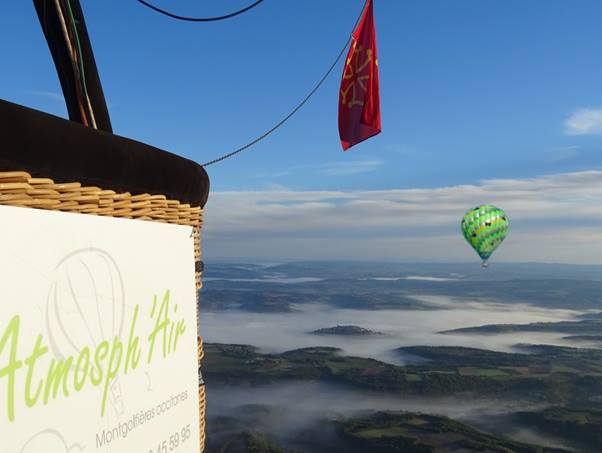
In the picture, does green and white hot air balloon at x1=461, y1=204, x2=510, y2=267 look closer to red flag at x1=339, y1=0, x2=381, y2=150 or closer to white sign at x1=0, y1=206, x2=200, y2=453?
red flag at x1=339, y1=0, x2=381, y2=150

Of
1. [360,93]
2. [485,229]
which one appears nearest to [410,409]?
[485,229]

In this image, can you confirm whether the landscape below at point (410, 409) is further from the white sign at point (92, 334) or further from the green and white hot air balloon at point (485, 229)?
the white sign at point (92, 334)

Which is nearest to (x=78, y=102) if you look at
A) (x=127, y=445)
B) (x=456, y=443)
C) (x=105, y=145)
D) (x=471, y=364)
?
(x=105, y=145)

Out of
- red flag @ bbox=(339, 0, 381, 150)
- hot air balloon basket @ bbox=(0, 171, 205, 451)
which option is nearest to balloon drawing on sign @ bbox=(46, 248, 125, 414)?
hot air balloon basket @ bbox=(0, 171, 205, 451)

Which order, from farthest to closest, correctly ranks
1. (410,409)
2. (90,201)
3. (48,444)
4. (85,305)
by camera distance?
(410,409)
(90,201)
(85,305)
(48,444)

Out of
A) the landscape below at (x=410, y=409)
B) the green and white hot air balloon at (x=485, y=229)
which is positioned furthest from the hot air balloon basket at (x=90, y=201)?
the landscape below at (x=410, y=409)

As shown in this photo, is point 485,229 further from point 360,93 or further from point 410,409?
point 410,409
